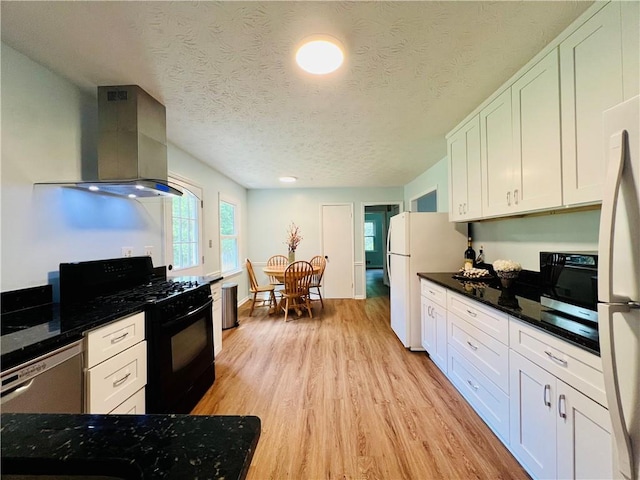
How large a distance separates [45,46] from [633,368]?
2917 millimetres

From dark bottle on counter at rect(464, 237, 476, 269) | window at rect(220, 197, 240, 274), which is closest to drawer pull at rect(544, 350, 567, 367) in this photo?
dark bottle on counter at rect(464, 237, 476, 269)

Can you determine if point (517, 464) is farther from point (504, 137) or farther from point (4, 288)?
point (4, 288)

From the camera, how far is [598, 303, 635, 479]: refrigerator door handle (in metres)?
0.76

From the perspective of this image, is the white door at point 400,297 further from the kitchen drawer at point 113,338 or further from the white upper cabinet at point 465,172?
the kitchen drawer at point 113,338

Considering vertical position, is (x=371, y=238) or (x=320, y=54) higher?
(x=320, y=54)

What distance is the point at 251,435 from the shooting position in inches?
21.5

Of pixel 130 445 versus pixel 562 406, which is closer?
pixel 130 445

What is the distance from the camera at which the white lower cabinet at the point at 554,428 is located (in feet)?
3.20

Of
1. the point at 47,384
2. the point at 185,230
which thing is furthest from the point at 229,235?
the point at 47,384

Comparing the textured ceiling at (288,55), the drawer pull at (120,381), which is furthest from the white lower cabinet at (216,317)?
the textured ceiling at (288,55)

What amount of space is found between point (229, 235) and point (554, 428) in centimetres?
449

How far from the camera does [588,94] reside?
4.16ft

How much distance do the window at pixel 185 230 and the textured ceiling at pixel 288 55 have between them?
93 cm

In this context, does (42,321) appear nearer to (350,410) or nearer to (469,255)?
(350,410)
